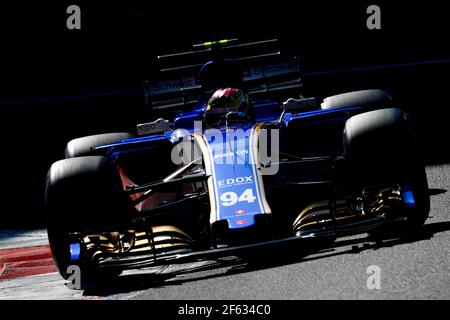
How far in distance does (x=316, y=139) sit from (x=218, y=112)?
5.91 ft

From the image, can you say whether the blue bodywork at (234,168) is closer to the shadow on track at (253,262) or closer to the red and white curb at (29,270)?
the shadow on track at (253,262)

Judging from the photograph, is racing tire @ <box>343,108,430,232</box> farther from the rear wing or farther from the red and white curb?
the rear wing

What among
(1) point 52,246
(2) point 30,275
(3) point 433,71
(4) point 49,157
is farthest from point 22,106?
(1) point 52,246

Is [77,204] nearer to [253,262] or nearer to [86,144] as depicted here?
[253,262]

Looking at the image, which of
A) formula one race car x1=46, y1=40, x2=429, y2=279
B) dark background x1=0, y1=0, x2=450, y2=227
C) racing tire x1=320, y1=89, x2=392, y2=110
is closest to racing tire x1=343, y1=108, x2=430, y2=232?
formula one race car x1=46, y1=40, x2=429, y2=279

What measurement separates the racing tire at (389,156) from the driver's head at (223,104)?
1458 millimetres

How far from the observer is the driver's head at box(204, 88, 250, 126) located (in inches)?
323

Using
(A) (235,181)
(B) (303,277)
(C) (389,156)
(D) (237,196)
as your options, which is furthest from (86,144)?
(B) (303,277)

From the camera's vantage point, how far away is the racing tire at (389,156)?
6895 mm

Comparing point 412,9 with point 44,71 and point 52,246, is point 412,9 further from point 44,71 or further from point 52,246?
point 52,246

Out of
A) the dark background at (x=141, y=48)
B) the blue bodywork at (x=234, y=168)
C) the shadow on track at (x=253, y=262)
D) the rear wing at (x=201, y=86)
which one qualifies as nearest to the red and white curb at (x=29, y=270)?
the shadow on track at (x=253, y=262)

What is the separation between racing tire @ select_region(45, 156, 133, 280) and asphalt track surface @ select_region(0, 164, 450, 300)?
357mm

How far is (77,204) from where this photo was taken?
6.82 metres

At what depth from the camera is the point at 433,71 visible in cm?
1371
